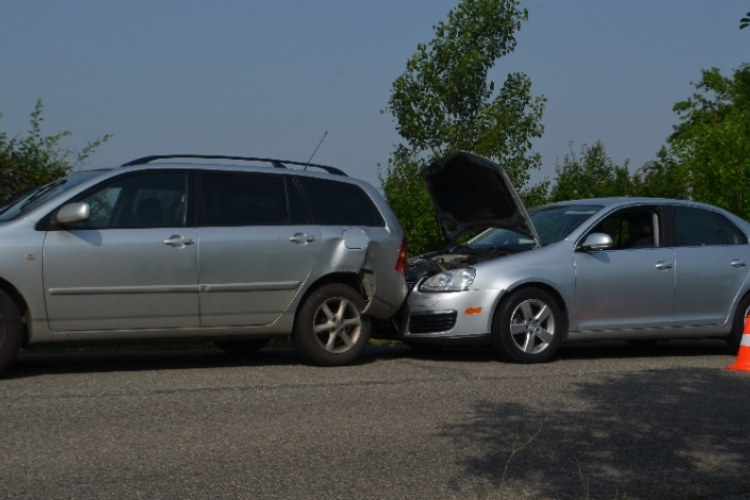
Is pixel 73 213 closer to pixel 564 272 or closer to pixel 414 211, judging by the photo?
pixel 564 272

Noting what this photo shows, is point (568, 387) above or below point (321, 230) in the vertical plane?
below

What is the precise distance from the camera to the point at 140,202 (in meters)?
9.73

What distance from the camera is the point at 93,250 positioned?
9312 millimetres

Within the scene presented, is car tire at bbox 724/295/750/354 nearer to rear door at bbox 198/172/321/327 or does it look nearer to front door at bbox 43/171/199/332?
rear door at bbox 198/172/321/327

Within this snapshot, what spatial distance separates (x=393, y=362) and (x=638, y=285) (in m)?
2.46

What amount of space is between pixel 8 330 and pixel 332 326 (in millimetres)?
2741

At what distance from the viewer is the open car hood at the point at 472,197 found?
37.6 ft

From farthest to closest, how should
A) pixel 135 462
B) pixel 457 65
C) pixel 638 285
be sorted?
1. pixel 457 65
2. pixel 638 285
3. pixel 135 462

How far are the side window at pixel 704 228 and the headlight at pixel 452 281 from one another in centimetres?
237

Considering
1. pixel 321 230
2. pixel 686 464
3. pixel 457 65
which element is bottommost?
pixel 686 464

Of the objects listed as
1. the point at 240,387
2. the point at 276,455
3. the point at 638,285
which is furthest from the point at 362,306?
the point at 276,455

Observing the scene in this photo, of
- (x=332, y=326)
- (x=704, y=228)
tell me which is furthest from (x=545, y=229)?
(x=332, y=326)

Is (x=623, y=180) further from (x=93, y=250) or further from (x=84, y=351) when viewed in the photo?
(x=93, y=250)

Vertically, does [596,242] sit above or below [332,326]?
above
